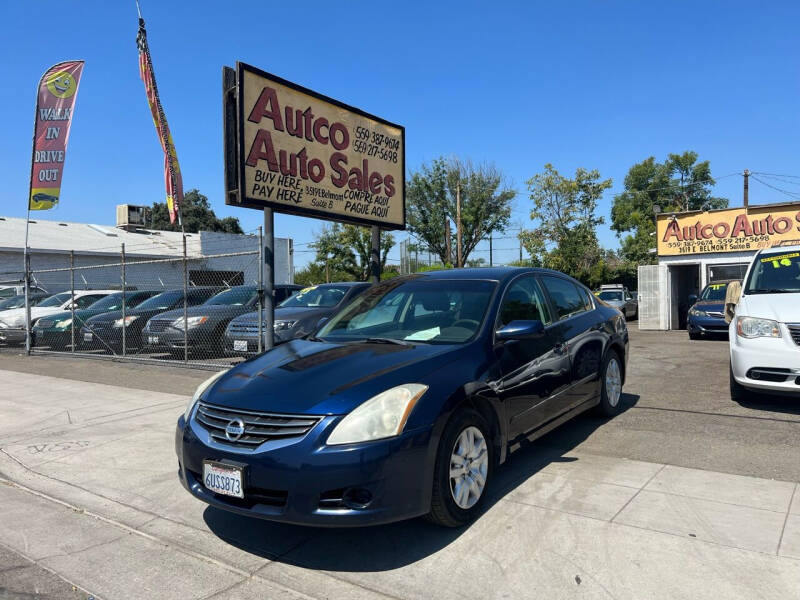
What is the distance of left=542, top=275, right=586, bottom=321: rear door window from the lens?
5.25m

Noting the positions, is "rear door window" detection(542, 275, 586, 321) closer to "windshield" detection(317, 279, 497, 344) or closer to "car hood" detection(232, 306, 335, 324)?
"windshield" detection(317, 279, 497, 344)

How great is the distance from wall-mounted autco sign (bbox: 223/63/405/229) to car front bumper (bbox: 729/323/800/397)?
18.0ft

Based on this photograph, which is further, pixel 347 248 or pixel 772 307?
pixel 347 248

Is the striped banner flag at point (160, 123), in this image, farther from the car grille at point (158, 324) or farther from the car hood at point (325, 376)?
the car hood at point (325, 376)

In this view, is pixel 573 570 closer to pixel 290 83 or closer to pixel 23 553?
pixel 23 553

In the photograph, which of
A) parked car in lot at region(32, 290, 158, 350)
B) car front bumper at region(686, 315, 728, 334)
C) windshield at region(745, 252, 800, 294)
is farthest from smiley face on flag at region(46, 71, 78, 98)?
car front bumper at region(686, 315, 728, 334)

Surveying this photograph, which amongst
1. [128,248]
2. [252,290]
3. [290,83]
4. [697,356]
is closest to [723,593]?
[290,83]

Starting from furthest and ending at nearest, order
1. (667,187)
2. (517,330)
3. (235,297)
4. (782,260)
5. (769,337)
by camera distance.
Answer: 1. (667,187)
2. (235,297)
3. (782,260)
4. (769,337)
5. (517,330)

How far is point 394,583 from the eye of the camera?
300 cm

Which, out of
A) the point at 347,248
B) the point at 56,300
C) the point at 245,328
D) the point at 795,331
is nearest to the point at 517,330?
the point at 795,331

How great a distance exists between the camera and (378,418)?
10.2 feet

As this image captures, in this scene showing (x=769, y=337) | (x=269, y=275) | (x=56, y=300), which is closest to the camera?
(x=769, y=337)

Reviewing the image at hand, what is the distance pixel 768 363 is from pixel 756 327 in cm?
40

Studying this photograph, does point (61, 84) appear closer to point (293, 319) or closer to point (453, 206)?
point (293, 319)
